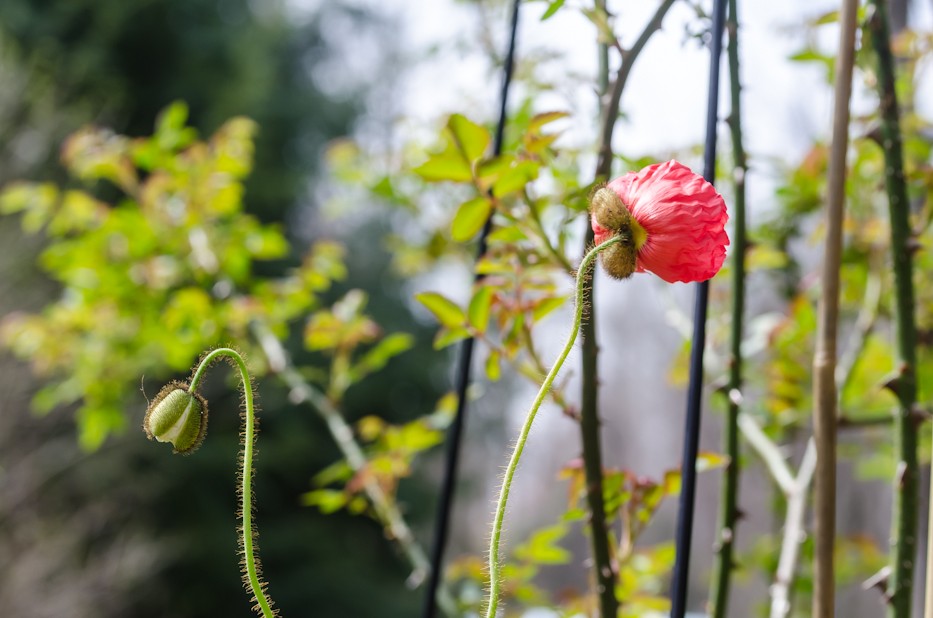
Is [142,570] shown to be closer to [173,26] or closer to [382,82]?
[173,26]

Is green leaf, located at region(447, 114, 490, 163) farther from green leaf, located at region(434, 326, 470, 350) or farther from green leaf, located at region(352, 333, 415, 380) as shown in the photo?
green leaf, located at region(352, 333, 415, 380)

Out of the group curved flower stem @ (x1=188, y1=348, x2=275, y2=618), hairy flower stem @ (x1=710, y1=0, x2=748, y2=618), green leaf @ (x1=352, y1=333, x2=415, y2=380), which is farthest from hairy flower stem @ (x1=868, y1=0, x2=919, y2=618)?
green leaf @ (x1=352, y1=333, x2=415, y2=380)

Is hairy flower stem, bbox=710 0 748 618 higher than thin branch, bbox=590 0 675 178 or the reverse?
the reverse

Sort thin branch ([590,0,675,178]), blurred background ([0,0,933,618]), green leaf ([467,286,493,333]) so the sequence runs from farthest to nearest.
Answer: blurred background ([0,0,933,618]) < green leaf ([467,286,493,333]) < thin branch ([590,0,675,178])

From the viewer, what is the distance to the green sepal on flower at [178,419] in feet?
0.84

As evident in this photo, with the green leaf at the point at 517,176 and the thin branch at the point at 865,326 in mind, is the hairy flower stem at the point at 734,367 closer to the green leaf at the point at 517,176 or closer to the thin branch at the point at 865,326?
the green leaf at the point at 517,176

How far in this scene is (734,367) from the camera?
1.35 ft

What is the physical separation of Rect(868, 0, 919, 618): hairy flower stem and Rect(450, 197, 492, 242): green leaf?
21cm

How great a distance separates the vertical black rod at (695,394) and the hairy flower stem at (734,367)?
0.28ft

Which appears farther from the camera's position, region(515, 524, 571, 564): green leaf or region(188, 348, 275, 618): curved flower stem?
region(515, 524, 571, 564): green leaf

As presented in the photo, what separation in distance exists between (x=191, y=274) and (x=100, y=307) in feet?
0.37

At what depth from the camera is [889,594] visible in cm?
38

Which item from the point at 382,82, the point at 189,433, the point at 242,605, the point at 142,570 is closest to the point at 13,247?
the point at 142,570

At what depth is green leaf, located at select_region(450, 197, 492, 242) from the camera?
0.45m
